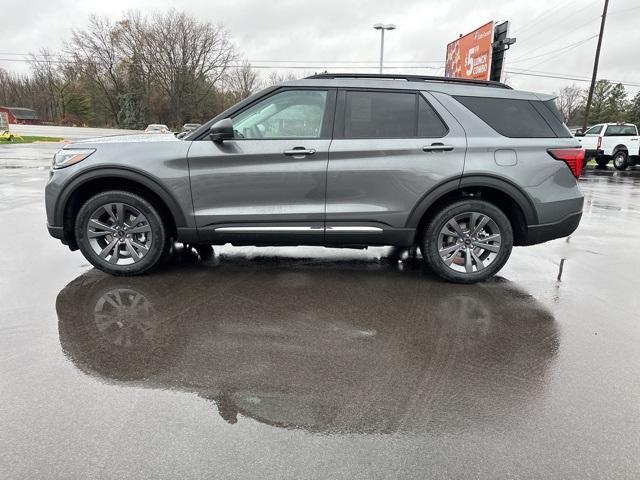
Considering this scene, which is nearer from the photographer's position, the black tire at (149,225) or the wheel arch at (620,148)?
the black tire at (149,225)

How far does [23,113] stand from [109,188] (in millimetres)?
72099

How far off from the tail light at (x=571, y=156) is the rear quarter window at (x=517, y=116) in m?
0.17

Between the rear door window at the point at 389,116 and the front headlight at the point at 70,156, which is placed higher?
the rear door window at the point at 389,116

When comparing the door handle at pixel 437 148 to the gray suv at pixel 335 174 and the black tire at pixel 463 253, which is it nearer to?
the gray suv at pixel 335 174

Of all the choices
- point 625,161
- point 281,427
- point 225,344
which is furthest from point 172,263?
point 625,161

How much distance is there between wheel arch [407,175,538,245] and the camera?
4.48 metres

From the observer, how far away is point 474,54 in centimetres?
1883

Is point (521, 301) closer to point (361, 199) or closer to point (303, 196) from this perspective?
point (361, 199)

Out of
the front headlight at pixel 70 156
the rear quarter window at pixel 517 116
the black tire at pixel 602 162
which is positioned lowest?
the black tire at pixel 602 162

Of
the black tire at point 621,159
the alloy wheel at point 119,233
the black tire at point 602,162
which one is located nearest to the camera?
the alloy wheel at point 119,233

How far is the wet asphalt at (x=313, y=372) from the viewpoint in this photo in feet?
7.35

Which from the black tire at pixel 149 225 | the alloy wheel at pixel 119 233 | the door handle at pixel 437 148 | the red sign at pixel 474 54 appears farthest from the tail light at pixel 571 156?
the red sign at pixel 474 54

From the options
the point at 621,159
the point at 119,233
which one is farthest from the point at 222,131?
the point at 621,159

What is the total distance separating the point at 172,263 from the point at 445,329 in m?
3.07
